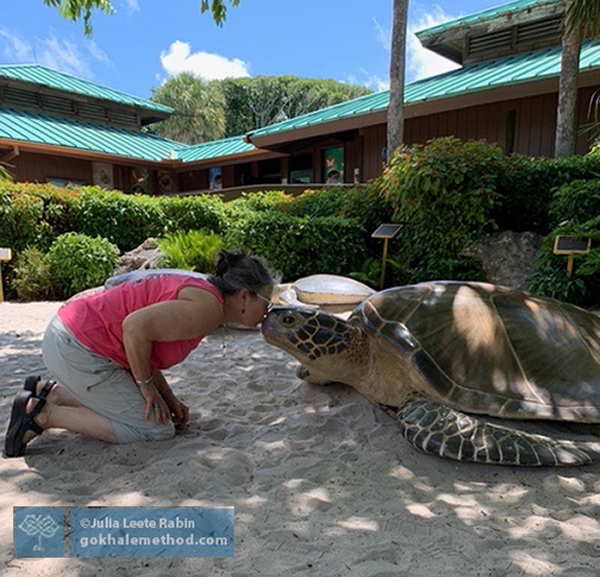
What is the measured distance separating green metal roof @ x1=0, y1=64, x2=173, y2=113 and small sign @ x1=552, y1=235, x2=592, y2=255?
1633 cm

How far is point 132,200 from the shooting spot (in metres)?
9.09

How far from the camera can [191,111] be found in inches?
1075

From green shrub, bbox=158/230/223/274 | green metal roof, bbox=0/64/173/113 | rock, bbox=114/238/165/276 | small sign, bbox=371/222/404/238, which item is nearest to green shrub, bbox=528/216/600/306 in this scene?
small sign, bbox=371/222/404/238


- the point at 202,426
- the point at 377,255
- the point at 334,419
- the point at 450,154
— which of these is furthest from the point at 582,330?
the point at 377,255

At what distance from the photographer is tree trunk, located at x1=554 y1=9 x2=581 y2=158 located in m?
7.18

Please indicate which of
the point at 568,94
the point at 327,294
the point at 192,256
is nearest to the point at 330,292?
the point at 327,294

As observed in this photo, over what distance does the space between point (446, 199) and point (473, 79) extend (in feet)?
18.3

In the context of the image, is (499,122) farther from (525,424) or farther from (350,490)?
(350,490)

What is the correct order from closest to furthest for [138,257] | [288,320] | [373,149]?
[288,320] < [138,257] < [373,149]

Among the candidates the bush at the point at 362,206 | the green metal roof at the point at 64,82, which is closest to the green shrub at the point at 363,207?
the bush at the point at 362,206

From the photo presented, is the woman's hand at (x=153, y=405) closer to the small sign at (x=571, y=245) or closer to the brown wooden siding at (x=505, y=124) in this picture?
the small sign at (x=571, y=245)

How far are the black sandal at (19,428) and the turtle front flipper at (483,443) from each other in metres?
1.74

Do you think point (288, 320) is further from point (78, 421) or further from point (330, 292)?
point (330, 292)

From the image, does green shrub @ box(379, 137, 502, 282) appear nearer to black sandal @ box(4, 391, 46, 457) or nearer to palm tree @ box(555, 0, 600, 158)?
palm tree @ box(555, 0, 600, 158)
